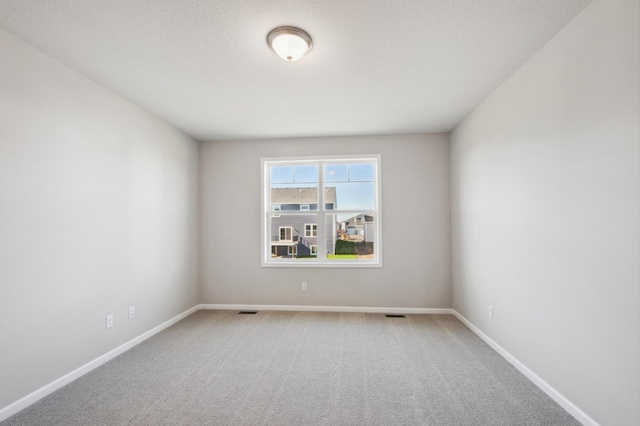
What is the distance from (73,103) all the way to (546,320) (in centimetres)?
419

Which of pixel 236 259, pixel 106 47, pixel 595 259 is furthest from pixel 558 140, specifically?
pixel 236 259

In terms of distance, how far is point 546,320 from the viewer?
2230mm

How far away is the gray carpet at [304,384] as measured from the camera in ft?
6.50

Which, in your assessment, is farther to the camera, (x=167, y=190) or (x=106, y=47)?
(x=167, y=190)

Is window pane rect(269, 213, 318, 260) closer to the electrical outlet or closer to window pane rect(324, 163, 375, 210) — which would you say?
window pane rect(324, 163, 375, 210)

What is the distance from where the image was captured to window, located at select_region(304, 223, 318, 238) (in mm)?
4587

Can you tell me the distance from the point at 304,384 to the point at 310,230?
97.5 inches

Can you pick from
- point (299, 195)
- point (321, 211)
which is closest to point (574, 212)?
point (321, 211)

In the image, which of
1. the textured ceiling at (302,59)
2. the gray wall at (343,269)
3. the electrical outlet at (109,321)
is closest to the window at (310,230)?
the gray wall at (343,269)

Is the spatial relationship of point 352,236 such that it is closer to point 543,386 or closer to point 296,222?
point 296,222

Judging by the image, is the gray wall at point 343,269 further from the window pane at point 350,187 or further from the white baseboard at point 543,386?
the white baseboard at point 543,386

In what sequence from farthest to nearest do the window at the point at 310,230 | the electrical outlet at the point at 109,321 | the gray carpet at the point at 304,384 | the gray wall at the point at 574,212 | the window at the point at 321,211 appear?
the window at the point at 310,230
the window at the point at 321,211
the electrical outlet at the point at 109,321
the gray carpet at the point at 304,384
the gray wall at the point at 574,212

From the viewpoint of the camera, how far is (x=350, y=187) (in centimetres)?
455

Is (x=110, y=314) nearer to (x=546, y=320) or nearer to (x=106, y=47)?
(x=106, y=47)
